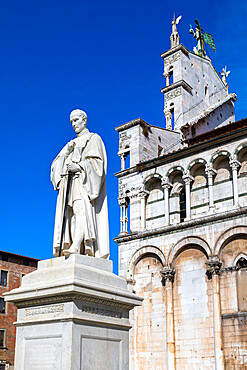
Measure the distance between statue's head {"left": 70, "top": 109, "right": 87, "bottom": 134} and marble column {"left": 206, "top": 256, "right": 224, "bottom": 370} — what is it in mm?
16731

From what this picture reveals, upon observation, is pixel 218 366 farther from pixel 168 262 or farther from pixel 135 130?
pixel 135 130

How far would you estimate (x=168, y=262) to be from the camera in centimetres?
2525

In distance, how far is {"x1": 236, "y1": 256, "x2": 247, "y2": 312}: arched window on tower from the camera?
22.5m

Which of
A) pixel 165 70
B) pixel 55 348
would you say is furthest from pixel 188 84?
pixel 55 348

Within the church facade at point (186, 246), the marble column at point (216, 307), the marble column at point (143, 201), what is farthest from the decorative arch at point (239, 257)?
the marble column at point (143, 201)

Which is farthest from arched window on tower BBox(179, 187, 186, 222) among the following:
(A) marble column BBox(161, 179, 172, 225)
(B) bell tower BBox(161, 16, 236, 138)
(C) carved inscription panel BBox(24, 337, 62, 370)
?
(C) carved inscription panel BBox(24, 337, 62, 370)

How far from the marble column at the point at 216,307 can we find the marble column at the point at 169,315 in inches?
82.3

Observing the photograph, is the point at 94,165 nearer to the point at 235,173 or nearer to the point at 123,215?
the point at 235,173

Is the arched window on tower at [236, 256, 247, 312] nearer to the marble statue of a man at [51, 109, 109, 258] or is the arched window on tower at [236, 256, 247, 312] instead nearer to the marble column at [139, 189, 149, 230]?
the marble column at [139, 189, 149, 230]

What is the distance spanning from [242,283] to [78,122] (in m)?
16.9

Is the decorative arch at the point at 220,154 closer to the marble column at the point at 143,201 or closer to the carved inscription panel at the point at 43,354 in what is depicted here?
the marble column at the point at 143,201

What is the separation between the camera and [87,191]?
7.30m

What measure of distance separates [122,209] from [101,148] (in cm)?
2104

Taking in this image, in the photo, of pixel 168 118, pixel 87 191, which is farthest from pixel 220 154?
pixel 87 191
